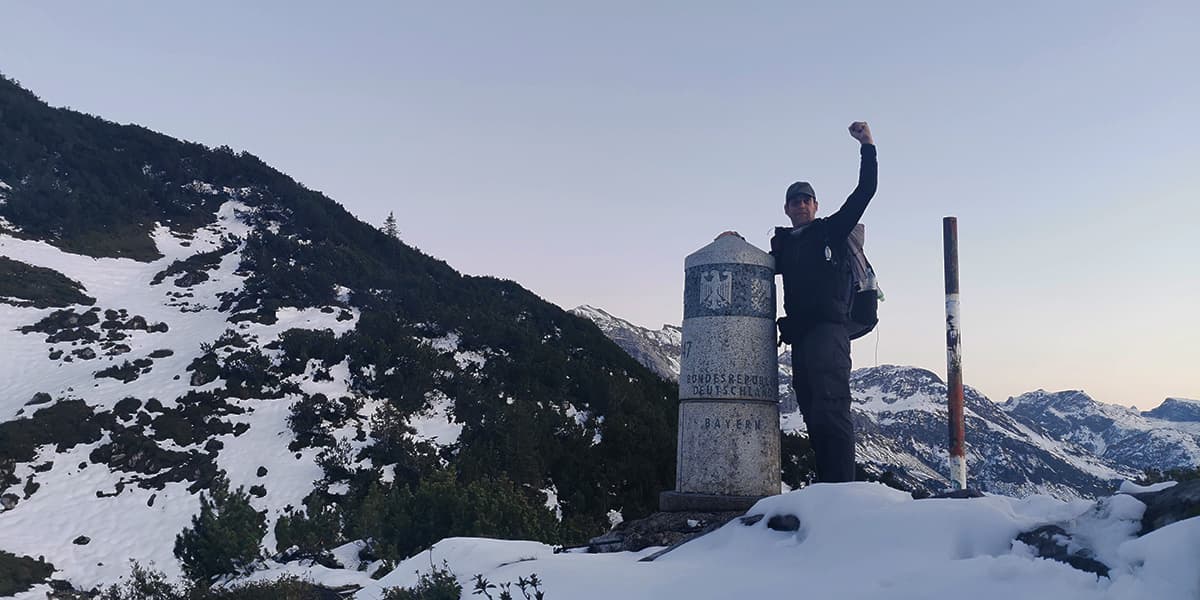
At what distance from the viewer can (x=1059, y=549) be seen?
148 inches

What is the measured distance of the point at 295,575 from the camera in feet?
31.1

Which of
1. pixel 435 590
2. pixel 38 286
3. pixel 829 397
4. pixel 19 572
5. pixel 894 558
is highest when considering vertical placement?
pixel 38 286

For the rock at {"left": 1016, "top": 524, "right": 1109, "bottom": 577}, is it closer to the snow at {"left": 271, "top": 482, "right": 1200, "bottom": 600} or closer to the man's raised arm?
the snow at {"left": 271, "top": 482, "right": 1200, "bottom": 600}

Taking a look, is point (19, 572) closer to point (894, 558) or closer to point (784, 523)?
point (784, 523)

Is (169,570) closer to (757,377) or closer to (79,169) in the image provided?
(757,377)

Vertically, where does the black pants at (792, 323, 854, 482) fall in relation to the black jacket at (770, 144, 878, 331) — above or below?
below

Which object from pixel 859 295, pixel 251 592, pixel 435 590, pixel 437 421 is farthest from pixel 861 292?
pixel 437 421

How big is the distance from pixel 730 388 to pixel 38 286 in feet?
94.4

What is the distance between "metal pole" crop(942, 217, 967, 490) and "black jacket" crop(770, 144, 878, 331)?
1590 millimetres

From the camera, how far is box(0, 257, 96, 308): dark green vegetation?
2700 cm

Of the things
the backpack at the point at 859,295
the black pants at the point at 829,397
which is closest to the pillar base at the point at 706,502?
the black pants at the point at 829,397

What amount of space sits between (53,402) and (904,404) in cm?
19951

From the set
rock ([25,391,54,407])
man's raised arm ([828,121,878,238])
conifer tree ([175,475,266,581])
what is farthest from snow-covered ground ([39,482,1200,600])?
rock ([25,391,54,407])

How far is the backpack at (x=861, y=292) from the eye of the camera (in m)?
7.79
